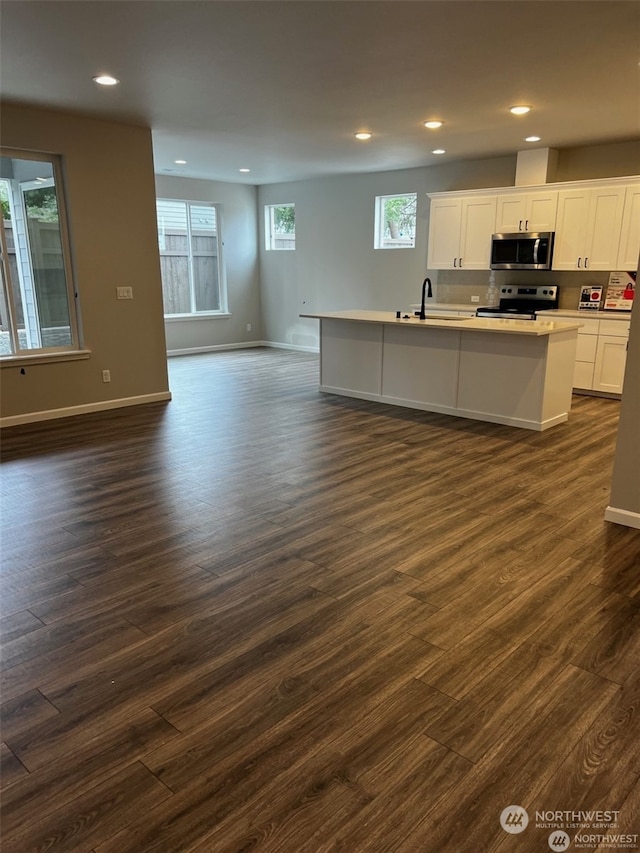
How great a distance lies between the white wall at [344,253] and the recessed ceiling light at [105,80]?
487 cm

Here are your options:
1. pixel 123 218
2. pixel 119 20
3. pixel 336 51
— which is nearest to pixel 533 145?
pixel 336 51

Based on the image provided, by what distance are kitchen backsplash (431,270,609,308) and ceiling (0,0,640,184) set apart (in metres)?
1.50

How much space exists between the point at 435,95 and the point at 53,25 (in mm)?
2749

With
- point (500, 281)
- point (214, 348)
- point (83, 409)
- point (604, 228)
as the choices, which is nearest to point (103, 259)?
point (83, 409)

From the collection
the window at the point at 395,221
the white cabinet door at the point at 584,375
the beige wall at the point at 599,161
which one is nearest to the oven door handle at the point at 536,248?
the beige wall at the point at 599,161

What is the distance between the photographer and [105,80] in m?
4.36

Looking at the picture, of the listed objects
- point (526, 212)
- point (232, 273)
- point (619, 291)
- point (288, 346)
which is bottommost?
point (288, 346)

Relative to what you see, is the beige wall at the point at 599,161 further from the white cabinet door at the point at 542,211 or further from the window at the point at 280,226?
the window at the point at 280,226

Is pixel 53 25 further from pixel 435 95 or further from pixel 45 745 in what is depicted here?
pixel 45 745

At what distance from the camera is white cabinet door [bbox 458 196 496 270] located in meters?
7.34

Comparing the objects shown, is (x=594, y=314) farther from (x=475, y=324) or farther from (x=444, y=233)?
(x=444, y=233)

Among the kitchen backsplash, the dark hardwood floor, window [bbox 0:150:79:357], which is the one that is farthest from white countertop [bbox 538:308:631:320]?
window [bbox 0:150:79:357]

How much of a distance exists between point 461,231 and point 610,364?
8.28ft

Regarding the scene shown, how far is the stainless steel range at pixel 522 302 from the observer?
7.15 m
